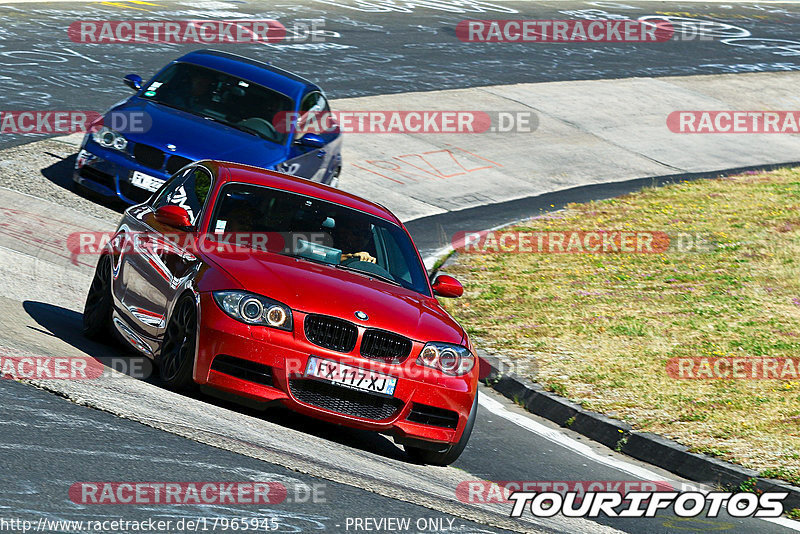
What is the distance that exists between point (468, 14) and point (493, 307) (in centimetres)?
2154

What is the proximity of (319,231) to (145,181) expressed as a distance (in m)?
5.30

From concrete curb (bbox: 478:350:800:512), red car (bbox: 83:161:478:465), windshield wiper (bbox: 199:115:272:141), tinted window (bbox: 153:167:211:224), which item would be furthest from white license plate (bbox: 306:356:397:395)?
windshield wiper (bbox: 199:115:272:141)

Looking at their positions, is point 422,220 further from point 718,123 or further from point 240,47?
point 718,123

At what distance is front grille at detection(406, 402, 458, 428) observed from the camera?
7.37 m

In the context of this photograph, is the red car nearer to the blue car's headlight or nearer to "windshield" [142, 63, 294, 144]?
the blue car's headlight

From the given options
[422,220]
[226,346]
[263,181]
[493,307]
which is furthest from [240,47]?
[226,346]

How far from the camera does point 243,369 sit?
23.3 ft

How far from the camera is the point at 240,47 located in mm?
24891

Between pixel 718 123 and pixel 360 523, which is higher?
pixel 360 523

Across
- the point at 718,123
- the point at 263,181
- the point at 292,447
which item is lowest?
the point at 718,123

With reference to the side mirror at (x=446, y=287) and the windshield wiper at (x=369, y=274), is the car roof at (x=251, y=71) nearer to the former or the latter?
the side mirror at (x=446, y=287)

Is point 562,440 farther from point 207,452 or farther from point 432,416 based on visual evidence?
point 207,452

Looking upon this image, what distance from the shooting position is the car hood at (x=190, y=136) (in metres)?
13.1

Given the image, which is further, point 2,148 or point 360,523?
point 2,148
